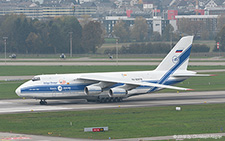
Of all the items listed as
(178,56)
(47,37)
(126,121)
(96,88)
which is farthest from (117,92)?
(47,37)

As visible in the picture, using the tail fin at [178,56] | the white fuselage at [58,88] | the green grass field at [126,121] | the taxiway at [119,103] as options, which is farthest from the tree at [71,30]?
the green grass field at [126,121]

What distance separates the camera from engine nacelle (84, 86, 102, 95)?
179 ft

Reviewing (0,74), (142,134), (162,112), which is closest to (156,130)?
(142,134)

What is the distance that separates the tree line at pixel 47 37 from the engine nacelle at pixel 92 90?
403 feet

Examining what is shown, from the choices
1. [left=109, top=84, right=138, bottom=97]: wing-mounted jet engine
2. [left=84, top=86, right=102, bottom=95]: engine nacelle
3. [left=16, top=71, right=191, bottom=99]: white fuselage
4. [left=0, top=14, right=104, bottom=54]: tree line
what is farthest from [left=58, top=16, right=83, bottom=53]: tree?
[left=84, top=86, right=102, bottom=95]: engine nacelle

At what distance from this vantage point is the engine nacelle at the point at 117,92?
181 ft

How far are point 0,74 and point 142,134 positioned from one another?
6584cm

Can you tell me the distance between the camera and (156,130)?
38.3 meters

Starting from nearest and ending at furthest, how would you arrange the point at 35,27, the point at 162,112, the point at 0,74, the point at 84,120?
the point at 84,120
the point at 162,112
the point at 0,74
the point at 35,27

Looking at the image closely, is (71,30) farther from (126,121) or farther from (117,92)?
(126,121)

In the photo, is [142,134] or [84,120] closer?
[142,134]

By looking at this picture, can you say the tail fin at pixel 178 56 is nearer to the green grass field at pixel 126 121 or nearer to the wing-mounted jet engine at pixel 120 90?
the wing-mounted jet engine at pixel 120 90

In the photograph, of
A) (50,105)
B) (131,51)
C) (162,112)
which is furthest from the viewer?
(131,51)

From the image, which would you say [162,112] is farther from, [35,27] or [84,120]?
[35,27]
